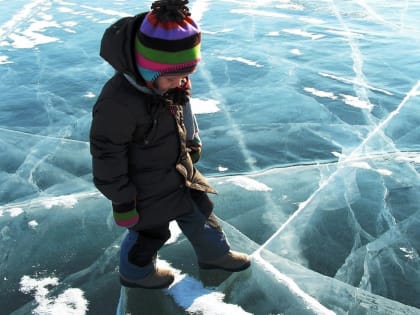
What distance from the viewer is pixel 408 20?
6.36 meters

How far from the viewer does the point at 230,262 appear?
6.61 feet

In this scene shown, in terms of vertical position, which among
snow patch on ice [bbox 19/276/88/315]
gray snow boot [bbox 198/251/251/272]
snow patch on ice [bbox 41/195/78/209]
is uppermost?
gray snow boot [bbox 198/251/251/272]

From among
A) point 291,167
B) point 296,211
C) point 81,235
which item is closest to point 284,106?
point 291,167

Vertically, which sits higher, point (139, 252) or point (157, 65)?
point (157, 65)

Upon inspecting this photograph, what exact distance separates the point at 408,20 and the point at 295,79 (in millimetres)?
2929

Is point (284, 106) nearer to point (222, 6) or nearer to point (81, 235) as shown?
point (81, 235)

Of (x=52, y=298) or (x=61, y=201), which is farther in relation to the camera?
(x=61, y=201)

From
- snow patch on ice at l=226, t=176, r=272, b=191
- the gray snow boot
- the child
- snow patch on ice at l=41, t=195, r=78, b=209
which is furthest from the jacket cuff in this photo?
snow patch on ice at l=226, t=176, r=272, b=191

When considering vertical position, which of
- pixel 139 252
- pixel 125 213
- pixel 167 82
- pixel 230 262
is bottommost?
pixel 230 262

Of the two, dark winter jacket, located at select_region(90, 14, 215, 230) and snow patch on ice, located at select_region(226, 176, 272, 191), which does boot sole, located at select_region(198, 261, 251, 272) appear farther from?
snow patch on ice, located at select_region(226, 176, 272, 191)

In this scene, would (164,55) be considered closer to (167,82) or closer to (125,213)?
(167,82)

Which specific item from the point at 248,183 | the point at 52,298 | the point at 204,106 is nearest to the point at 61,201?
the point at 52,298

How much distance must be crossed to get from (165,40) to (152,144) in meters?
0.41

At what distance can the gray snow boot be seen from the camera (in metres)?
2.00
